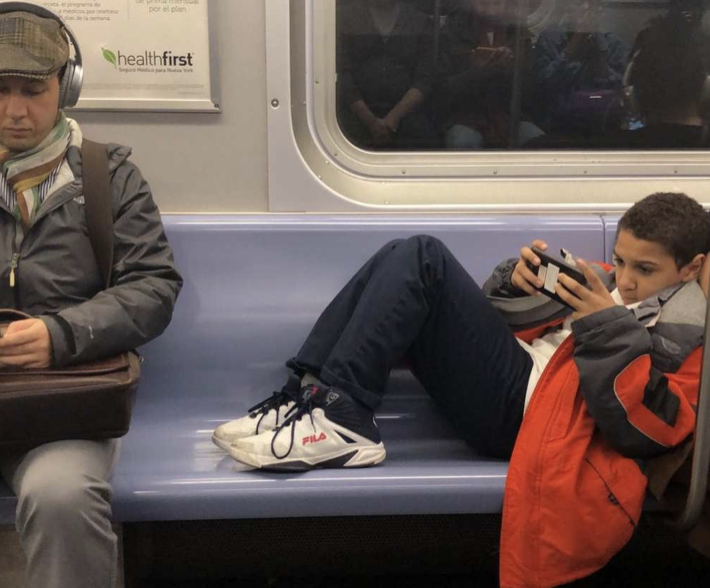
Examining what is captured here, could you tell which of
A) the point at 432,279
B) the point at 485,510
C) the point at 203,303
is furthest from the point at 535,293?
the point at 203,303

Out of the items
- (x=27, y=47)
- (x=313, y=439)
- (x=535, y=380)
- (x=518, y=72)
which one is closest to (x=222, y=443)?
(x=313, y=439)

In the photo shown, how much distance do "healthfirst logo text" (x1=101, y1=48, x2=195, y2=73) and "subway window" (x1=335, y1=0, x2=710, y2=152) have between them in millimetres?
499

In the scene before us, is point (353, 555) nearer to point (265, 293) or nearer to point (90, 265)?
point (265, 293)

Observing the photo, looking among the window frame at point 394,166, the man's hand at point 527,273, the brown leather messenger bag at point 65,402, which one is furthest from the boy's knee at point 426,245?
the brown leather messenger bag at point 65,402

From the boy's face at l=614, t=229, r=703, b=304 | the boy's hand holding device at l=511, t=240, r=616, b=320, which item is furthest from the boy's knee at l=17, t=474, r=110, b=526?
the boy's face at l=614, t=229, r=703, b=304

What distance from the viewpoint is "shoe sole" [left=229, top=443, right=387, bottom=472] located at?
6.28ft

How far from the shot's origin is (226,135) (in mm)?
2641

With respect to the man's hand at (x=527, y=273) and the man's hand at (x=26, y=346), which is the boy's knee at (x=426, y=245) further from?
the man's hand at (x=26, y=346)

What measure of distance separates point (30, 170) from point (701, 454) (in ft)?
5.58

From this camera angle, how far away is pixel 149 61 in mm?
2545

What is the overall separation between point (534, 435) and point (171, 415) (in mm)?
1119

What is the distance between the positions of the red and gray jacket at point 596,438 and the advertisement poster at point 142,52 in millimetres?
1431

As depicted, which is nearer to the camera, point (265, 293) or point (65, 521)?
point (65, 521)

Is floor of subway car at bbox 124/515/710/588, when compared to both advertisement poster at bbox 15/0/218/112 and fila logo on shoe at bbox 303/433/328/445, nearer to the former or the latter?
fila logo on shoe at bbox 303/433/328/445
